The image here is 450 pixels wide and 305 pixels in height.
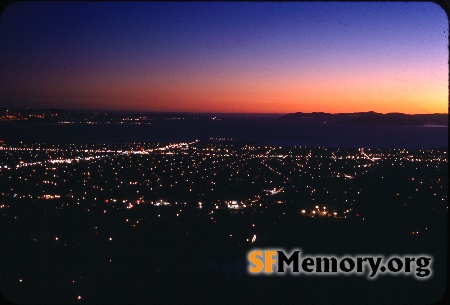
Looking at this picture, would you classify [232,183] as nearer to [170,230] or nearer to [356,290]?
[170,230]

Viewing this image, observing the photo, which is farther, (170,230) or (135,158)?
(135,158)

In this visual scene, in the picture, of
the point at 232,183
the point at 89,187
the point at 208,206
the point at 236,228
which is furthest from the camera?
the point at 232,183

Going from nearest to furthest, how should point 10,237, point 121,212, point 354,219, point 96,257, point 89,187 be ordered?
1. point 96,257
2. point 10,237
3. point 354,219
4. point 121,212
5. point 89,187

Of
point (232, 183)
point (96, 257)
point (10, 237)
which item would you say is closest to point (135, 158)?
point (232, 183)

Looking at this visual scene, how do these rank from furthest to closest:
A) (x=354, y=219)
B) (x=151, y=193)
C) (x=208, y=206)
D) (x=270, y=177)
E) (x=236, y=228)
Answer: (x=270, y=177) → (x=151, y=193) → (x=208, y=206) → (x=354, y=219) → (x=236, y=228)

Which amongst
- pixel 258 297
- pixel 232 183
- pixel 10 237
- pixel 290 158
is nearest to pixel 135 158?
pixel 290 158

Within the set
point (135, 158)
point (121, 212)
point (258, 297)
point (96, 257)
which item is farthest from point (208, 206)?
point (135, 158)

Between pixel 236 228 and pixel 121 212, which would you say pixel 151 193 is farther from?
pixel 236 228

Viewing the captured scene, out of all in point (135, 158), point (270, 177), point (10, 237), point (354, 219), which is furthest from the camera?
point (135, 158)

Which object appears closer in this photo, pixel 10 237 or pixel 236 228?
pixel 10 237
